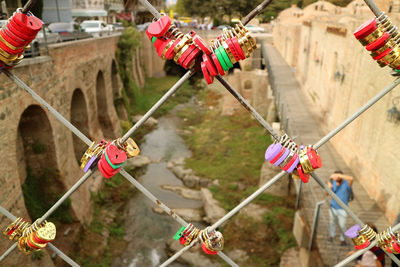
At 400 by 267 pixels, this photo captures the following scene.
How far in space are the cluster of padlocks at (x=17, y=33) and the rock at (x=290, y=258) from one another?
8.21 meters

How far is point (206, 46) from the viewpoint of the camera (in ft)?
6.53

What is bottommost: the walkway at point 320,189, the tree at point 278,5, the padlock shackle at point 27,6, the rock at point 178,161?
the rock at point 178,161

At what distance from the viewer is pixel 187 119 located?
2303cm

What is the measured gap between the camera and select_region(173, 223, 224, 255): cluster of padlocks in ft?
8.21

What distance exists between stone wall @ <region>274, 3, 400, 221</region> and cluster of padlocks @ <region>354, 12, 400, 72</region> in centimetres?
559

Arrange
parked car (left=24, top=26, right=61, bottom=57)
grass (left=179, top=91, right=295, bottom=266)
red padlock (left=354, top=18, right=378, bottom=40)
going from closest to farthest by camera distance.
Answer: red padlock (left=354, top=18, right=378, bottom=40)
parked car (left=24, top=26, right=61, bottom=57)
grass (left=179, top=91, right=295, bottom=266)

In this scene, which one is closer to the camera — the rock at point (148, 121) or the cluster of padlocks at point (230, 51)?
the cluster of padlocks at point (230, 51)

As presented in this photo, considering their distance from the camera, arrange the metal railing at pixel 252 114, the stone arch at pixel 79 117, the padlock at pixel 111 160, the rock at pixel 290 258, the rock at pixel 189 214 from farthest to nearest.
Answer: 1. the stone arch at pixel 79 117
2. the rock at pixel 189 214
3. the rock at pixel 290 258
4. the padlock at pixel 111 160
5. the metal railing at pixel 252 114

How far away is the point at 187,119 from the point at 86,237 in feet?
44.2

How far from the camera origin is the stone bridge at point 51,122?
6.97 m

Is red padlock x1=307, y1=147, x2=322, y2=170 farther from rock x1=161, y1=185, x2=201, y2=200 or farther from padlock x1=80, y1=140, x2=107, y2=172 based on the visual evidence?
rock x1=161, y1=185, x2=201, y2=200

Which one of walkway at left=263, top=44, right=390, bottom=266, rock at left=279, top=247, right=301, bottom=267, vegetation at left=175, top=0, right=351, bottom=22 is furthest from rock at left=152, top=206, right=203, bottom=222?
vegetation at left=175, top=0, right=351, bottom=22

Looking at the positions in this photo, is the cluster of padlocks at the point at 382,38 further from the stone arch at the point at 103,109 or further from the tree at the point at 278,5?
the stone arch at the point at 103,109

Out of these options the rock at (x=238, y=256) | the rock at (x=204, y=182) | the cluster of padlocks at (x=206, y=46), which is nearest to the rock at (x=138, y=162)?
the rock at (x=204, y=182)
